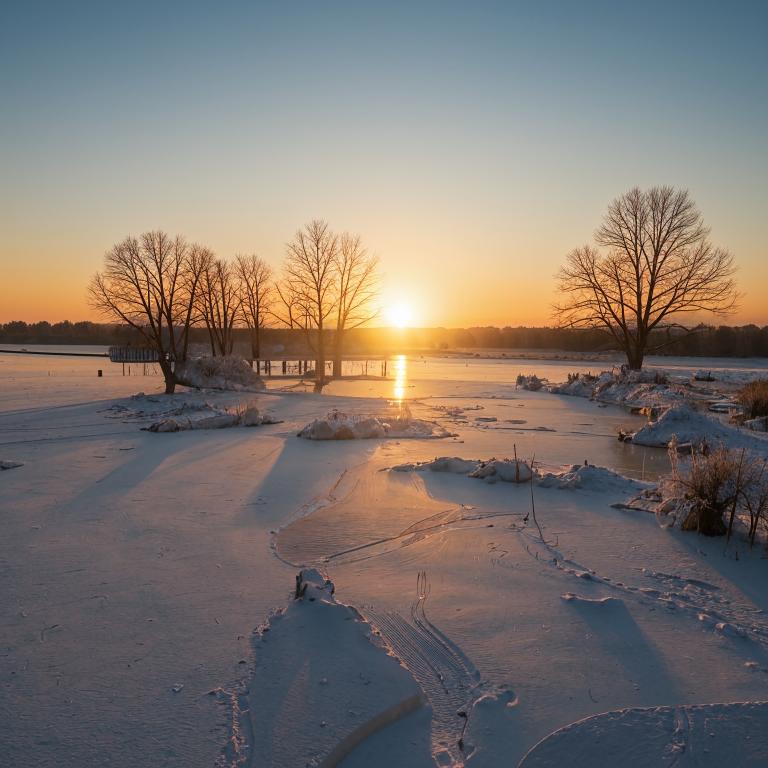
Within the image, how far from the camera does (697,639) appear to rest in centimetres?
422

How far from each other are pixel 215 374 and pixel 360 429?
18.7 metres

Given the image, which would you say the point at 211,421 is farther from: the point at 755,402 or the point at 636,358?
the point at 636,358

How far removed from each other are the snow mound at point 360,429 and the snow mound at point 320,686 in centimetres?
920

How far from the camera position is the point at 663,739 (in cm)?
311

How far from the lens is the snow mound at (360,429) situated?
540 inches

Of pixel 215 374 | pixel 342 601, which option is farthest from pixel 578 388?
pixel 342 601

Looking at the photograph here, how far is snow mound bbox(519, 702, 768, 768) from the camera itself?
2973 millimetres

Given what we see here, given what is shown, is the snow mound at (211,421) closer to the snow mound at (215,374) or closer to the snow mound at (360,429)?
the snow mound at (360,429)

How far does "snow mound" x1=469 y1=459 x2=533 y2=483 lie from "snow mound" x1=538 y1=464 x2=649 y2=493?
0.26 metres

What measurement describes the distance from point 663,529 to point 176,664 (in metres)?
5.57

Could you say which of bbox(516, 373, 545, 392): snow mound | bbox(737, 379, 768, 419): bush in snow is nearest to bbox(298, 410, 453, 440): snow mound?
bbox(737, 379, 768, 419): bush in snow

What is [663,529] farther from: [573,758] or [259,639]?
[259,639]

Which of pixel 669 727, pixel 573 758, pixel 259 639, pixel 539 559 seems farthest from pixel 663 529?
pixel 259 639

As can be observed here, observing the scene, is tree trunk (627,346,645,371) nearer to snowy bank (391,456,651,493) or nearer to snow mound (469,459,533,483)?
snowy bank (391,456,651,493)
